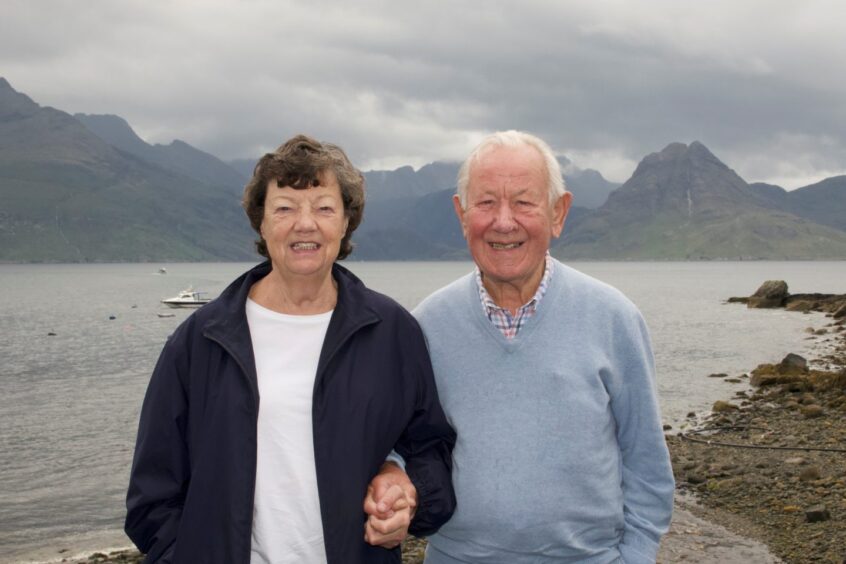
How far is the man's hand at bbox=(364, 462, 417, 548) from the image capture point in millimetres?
3641

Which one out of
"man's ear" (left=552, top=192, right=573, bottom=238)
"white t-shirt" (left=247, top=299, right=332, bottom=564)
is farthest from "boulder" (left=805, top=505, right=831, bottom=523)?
"white t-shirt" (left=247, top=299, right=332, bottom=564)

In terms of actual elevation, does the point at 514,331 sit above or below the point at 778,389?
above

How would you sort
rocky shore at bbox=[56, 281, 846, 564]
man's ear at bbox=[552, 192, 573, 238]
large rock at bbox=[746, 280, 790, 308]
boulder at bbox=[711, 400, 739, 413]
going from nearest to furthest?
man's ear at bbox=[552, 192, 573, 238] → rocky shore at bbox=[56, 281, 846, 564] → boulder at bbox=[711, 400, 739, 413] → large rock at bbox=[746, 280, 790, 308]

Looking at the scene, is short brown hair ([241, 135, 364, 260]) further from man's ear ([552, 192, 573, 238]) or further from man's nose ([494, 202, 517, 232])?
man's ear ([552, 192, 573, 238])

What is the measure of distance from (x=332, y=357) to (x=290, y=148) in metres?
1.08

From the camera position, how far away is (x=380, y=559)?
3.81 metres

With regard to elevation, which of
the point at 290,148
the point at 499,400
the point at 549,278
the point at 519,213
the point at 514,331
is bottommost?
the point at 499,400


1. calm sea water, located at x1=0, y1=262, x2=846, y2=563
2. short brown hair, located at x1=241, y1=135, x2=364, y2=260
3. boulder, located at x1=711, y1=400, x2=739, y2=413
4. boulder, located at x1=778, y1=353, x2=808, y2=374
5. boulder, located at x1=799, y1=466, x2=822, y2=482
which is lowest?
calm sea water, located at x1=0, y1=262, x2=846, y2=563

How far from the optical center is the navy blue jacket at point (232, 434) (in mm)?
3574

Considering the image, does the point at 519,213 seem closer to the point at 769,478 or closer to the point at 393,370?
the point at 393,370

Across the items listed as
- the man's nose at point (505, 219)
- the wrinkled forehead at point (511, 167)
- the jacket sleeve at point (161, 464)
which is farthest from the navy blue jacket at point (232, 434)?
the wrinkled forehead at point (511, 167)

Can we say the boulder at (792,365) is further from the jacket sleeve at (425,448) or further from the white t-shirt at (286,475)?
the white t-shirt at (286,475)

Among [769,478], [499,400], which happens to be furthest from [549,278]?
[769,478]

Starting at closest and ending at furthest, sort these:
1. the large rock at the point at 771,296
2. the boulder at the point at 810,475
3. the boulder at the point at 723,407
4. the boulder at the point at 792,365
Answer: the boulder at the point at 810,475
the boulder at the point at 723,407
the boulder at the point at 792,365
the large rock at the point at 771,296
